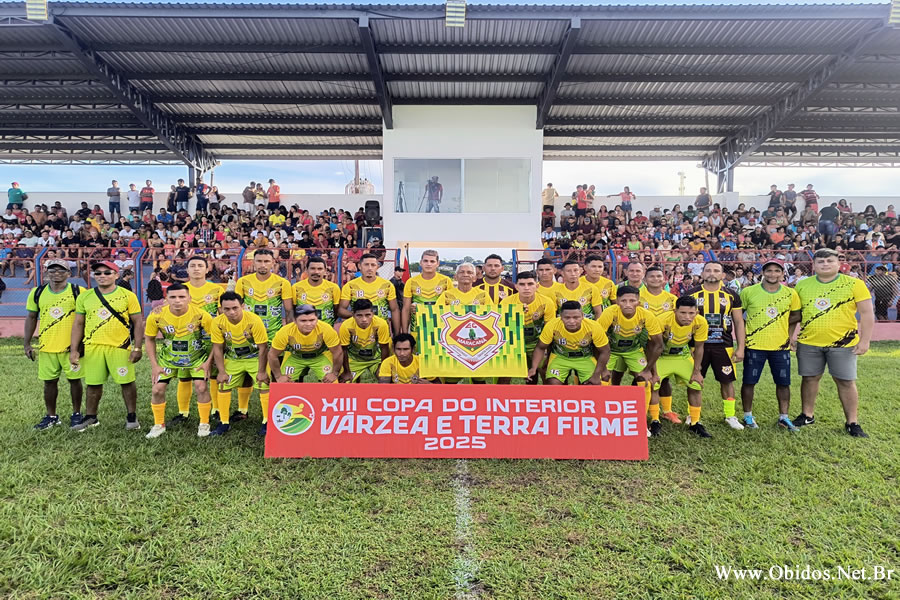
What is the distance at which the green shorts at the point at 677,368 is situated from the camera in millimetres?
5770

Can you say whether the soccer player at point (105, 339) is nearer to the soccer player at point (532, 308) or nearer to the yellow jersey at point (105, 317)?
the yellow jersey at point (105, 317)

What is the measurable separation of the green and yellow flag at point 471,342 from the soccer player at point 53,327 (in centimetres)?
407

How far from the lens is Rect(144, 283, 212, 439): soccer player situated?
5598 mm

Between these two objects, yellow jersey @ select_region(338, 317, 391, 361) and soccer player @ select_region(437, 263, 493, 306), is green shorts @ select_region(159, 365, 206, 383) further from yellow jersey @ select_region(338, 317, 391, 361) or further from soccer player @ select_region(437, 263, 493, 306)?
soccer player @ select_region(437, 263, 493, 306)

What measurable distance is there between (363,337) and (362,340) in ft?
0.17

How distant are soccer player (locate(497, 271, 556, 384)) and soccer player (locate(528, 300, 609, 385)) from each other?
371 millimetres

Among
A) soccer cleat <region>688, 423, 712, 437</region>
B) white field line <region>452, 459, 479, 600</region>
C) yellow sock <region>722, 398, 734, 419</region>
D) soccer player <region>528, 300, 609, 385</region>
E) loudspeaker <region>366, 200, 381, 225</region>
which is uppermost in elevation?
loudspeaker <region>366, 200, 381, 225</region>

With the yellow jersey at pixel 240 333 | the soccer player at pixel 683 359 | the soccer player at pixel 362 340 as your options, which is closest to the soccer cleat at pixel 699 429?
the soccer player at pixel 683 359

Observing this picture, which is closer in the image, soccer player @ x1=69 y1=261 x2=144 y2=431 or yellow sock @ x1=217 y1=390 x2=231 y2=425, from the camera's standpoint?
soccer player @ x1=69 y1=261 x2=144 y2=431

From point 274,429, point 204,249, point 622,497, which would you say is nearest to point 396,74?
point 204,249

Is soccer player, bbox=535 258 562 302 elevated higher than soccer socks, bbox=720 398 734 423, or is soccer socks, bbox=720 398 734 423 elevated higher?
soccer player, bbox=535 258 562 302

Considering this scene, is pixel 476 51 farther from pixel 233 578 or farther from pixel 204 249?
pixel 233 578

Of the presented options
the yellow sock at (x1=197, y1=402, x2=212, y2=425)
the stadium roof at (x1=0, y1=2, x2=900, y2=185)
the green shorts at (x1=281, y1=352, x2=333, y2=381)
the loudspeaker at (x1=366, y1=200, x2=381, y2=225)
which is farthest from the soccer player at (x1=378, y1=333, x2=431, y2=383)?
the loudspeaker at (x1=366, y1=200, x2=381, y2=225)

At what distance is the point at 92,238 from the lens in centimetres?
1581
